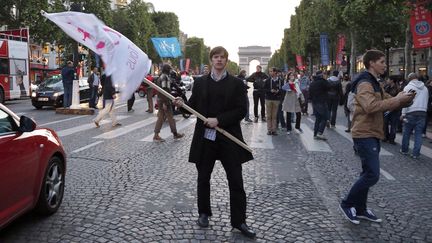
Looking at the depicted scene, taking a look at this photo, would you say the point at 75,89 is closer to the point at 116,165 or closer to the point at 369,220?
the point at 116,165

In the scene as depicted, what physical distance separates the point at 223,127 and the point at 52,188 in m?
1.94

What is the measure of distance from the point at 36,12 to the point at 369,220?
107 ft

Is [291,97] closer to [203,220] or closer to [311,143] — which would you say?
[311,143]

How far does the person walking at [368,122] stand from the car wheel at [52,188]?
307 cm

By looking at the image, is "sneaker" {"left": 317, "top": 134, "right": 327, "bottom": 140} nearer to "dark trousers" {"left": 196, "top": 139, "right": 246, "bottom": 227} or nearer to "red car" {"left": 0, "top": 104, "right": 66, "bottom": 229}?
"dark trousers" {"left": 196, "top": 139, "right": 246, "bottom": 227}

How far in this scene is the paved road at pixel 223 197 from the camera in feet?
14.8

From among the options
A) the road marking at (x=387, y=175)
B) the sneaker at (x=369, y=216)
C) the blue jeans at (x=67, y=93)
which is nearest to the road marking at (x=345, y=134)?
the road marking at (x=387, y=175)

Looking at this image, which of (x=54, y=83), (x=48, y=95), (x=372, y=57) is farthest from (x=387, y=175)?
(x=54, y=83)

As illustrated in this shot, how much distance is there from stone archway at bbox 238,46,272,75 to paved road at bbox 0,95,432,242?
159214 mm

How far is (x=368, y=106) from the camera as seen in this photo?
15.2 feet

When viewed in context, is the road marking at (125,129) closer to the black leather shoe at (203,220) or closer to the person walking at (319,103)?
the person walking at (319,103)

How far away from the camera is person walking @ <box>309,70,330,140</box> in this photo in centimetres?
1157

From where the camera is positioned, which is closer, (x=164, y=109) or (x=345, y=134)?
(x=164, y=109)

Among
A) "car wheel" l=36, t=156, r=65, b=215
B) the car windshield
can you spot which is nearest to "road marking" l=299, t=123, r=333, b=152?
"car wheel" l=36, t=156, r=65, b=215
